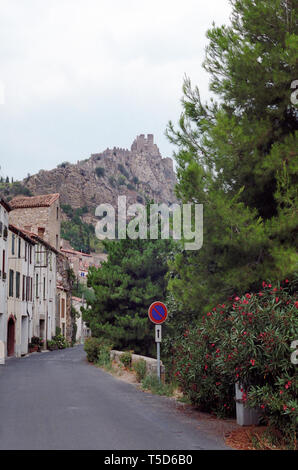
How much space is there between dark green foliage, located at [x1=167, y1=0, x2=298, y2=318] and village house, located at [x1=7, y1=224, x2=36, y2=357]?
1090 inches

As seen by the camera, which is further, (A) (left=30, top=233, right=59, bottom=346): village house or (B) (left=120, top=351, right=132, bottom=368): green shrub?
(A) (left=30, top=233, right=59, bottom=346): village house

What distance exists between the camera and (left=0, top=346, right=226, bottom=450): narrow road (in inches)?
304

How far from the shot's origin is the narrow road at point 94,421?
7730 mm

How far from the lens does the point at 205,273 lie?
11.0 meters

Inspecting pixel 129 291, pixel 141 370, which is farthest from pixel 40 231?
pixel 141 370

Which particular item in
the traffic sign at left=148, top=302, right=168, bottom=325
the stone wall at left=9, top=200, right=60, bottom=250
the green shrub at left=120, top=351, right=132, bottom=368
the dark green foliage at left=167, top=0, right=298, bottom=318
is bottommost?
the green shrub at left=120, top=351, right=132, bottom=368

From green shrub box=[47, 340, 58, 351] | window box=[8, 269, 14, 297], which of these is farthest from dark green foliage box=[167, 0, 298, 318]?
green shrub box=[47, 340, 58, 351]

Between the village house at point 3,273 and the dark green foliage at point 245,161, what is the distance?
24842 mm

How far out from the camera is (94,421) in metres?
9.63

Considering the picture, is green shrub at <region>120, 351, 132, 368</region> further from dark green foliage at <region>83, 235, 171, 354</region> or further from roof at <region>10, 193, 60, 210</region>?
roof at <region>10, 193, 60, 210</region>

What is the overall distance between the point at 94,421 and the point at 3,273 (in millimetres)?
26928

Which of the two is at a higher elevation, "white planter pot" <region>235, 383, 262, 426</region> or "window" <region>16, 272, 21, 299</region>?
"window" <region>16, 272, 21, 299</region>

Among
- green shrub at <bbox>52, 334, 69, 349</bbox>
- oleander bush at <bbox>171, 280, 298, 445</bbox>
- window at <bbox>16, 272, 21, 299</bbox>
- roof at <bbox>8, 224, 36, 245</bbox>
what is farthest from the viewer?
green shrub at <bbox>52, 334, 69, 349</bbox>
